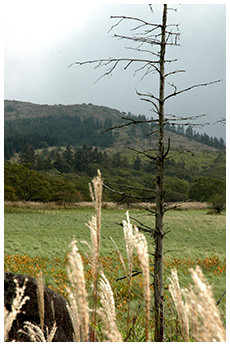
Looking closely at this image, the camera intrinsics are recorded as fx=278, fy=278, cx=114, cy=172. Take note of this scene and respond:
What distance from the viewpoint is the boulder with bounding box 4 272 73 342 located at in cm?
299

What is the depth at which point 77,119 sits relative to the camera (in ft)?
513

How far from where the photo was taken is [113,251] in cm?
809

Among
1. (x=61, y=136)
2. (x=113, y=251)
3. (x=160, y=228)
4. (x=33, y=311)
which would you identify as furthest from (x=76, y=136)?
(x=160, y=228)

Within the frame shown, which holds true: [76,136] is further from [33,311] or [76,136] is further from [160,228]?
[160,228]

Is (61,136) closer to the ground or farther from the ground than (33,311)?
farther from the ground

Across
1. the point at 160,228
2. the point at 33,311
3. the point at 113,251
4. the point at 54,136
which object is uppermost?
the point at 54,136

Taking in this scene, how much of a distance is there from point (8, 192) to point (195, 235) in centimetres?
1813

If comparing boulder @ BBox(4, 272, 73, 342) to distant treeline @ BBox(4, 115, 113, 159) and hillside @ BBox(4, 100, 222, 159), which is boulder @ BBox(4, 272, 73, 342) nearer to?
hillside @ BBox(4, 100, 222, 159)

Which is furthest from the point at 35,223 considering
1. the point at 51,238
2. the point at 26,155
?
the point at 26,155

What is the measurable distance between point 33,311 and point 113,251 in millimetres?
5167

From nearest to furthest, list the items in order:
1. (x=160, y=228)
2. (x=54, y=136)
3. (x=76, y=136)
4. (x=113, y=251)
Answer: (x=160, y=228)
(x=113, y=251)
(x=54, y=136)
(x=76, y=136)

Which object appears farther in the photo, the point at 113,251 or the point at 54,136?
the point at 54,136
